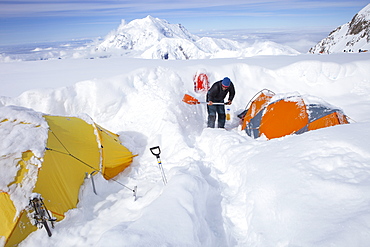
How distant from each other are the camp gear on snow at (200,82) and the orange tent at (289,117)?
2.66 m

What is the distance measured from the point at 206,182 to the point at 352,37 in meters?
122

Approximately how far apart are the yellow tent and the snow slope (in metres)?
0.23

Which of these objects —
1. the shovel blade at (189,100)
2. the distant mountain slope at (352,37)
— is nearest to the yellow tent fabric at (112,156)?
the shovel blade at (189,100)

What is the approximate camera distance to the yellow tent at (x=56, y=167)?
3.18 metres

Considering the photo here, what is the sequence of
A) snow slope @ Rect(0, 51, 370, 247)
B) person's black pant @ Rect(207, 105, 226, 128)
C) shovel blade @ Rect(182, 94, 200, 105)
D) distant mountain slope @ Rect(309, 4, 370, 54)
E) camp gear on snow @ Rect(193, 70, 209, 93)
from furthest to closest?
distant mountain slope @ Rect(309, 4, 370, 54)
camp gear on snow @ Rect(193, 70, 209, 93)
shovel blade @ Rect(182, 94, 200, 105)
person's black pant @ Rect(207, 105, 226, 128)
snow slope @ Rect(0, 51, 370, 247)

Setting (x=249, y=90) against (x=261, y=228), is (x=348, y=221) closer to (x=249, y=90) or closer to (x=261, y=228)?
(x=261, y=228)

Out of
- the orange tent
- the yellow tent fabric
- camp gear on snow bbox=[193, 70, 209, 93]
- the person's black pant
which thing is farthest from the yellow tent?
camp gear on snow bbox=[193, 70, 209, 93]

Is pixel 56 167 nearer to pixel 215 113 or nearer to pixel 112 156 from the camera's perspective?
pixel 112 156

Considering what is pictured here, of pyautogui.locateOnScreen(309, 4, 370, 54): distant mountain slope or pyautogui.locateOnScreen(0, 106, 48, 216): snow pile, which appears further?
pyautogui.locateOnScreen(309, 4, 370, 54): distant mountain slope

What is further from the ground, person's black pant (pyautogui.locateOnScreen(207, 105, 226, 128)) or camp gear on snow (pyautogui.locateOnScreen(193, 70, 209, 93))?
camp gear on snow (pyautogui.locateOnScreen(193, 70, 209, 93))

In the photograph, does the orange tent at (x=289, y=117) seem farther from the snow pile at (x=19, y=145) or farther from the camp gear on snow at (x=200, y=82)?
the snow pile at (x=19, y=145)

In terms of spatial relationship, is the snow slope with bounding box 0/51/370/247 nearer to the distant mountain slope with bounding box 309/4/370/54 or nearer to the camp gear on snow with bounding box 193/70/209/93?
the camp gear on snow with bounding box 193/70/209/93

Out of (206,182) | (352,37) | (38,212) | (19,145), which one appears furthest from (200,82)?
(352,37)

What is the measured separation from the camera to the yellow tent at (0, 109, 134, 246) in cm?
318
